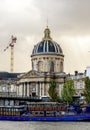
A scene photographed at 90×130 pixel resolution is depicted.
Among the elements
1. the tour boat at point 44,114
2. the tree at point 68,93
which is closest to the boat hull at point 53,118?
the tour boat at point 44,114

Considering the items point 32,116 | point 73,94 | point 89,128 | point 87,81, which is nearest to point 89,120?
point 32,116

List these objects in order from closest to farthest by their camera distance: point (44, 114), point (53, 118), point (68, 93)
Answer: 1. point (53, 118)
2. point (44, 114)
3. point (68, 93)

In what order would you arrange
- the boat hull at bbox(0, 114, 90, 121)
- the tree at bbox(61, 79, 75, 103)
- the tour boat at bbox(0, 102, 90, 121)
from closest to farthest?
the boat hull at bbox(0, 114, 90, 121), the tour boat at bbox(0, 102, 90, 121), the tree at bbox(61, 79, 75, 103)

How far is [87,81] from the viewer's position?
577ft

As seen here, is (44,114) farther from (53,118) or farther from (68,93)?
→ (68,93)

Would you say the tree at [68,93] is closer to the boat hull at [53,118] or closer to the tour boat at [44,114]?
the tour boat at [44,114]

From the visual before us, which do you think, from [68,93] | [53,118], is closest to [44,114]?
[53,118]

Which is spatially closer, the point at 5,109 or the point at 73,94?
the point at 5,109

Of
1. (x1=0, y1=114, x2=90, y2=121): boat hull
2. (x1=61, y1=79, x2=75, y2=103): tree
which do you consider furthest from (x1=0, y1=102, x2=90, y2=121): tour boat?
(x1=61, y1=79, x2=75, y2=103): tree

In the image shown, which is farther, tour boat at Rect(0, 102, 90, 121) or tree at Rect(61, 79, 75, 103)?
tree at Rect(61, 79, 75, 103)

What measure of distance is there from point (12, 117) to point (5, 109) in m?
2.68

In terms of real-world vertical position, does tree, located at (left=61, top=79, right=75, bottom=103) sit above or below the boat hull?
above

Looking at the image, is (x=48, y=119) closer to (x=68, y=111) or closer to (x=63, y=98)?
(x=68, y=111)

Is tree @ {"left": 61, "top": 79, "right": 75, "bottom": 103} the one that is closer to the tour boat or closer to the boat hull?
the tour boat
